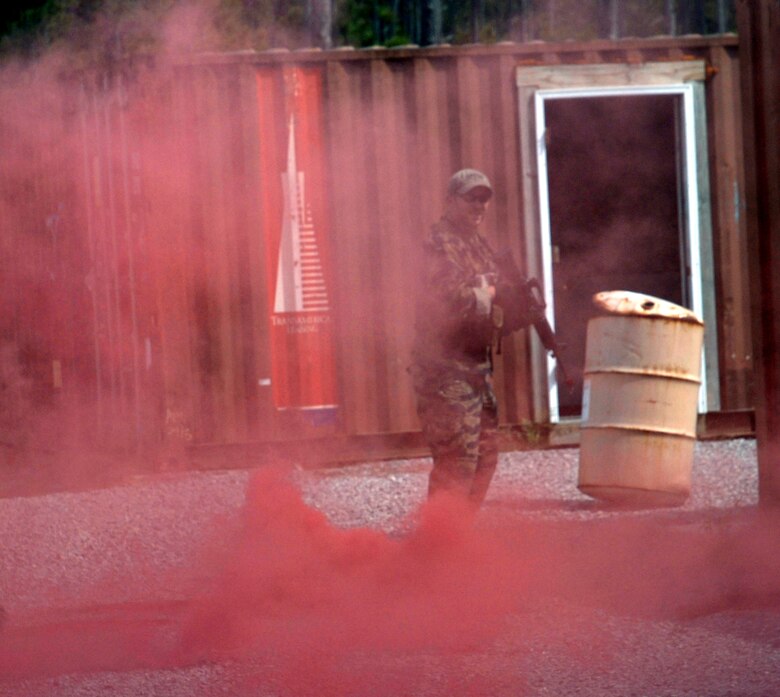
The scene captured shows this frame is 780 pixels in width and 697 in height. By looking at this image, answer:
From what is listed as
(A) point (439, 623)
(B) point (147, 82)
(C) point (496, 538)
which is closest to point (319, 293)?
(B) point (147, 82)

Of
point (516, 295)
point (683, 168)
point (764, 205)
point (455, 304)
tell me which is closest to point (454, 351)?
point (455, 304)

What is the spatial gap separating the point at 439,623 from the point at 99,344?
485 cm

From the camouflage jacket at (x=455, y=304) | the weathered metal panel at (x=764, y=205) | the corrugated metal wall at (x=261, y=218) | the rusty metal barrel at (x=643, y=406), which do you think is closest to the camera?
the camouflage jacket at (x=455, y=304)

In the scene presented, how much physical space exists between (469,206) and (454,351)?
64 cm

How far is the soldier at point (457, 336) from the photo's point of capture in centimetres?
545

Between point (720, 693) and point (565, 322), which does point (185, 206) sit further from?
point (720, 693)

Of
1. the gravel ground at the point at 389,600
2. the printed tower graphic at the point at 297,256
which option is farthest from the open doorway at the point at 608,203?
the gravel ground at the point at 389,600

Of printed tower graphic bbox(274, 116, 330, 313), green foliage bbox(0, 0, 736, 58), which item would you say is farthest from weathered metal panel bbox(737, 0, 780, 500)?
printed tower graphic bbox(274, 116, 330, 313)

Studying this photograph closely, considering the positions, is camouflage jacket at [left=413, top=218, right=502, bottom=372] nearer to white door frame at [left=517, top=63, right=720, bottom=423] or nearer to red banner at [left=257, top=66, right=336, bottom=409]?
red banner at [left=257, top=66, right=336, bottom=409]

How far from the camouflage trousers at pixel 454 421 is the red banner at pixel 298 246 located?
2.96m

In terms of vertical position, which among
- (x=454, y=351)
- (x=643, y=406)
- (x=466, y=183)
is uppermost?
(x=466, y=183)

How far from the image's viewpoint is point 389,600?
461cm

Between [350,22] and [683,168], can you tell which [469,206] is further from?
[350,22]

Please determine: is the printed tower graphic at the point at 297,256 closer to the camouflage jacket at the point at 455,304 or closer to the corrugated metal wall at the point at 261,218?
the corrugated metal wall at the point at 261,218
